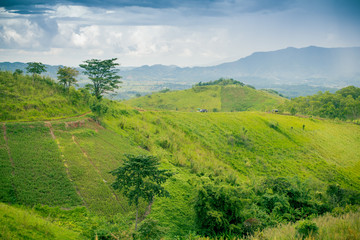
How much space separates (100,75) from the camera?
29641 mm

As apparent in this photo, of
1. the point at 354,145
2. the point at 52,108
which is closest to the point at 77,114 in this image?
the point at 52,108

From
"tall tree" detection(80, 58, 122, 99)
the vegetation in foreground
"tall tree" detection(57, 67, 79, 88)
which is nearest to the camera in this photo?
"tall tree" detection(57, 67, 79, 88)

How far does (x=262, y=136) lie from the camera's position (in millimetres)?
43188

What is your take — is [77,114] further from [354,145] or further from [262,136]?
[354,145]

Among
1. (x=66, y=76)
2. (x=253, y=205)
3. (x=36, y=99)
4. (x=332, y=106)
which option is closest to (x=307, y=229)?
(x=253, y=205)

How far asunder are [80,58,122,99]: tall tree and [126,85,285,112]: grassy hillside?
72875mm

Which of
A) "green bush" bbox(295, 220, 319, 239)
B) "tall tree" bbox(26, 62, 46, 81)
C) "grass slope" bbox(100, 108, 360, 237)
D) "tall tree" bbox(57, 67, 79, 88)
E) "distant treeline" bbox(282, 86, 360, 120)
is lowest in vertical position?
"grass slope" bbox(100, 108, 360, 237)

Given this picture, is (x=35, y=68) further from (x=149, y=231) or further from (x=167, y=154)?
(x=149, y=231)

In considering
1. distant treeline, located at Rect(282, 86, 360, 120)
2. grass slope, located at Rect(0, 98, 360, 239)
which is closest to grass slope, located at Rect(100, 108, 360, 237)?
grass slope, located at Rect(0, 98, 360, 239)

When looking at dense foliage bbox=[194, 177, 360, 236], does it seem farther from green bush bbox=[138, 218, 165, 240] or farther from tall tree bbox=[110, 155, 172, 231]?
tall tree bbox=[110, 155, 172, 231]

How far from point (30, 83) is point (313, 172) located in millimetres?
45379

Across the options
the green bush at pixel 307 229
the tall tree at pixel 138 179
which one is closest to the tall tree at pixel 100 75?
the tall tree at pixel 138 179

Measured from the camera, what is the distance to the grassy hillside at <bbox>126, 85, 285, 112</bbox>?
105875 mm

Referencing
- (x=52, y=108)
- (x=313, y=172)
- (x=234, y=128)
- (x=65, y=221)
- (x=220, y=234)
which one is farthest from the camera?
(x=234, y=128)
